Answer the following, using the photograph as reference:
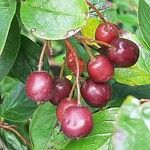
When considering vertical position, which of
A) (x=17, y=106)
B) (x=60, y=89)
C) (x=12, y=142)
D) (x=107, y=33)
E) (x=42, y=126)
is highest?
(x=107, y=33)

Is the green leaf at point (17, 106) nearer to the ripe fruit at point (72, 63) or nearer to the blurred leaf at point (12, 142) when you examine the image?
the blurred leaf at point (12, 142)

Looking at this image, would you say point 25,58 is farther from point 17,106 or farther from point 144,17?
point 144,17

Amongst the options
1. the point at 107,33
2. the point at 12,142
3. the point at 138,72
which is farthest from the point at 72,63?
the point at 12,142

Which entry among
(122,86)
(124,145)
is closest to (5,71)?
(122,86)

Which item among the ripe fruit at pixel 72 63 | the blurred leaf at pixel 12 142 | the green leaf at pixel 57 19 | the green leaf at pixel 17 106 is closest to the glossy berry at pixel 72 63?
the ripe fruit at pixel 72 63

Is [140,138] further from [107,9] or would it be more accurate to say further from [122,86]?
[107,9]

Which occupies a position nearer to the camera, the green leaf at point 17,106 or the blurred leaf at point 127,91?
the blurred leaf at point 127,91
